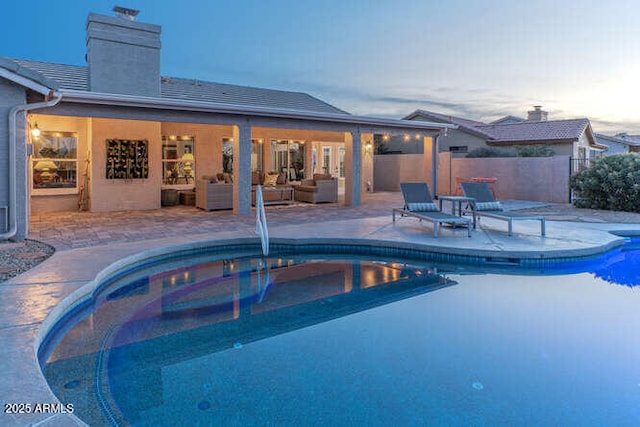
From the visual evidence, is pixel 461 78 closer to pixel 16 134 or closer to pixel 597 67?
pixel 597 67

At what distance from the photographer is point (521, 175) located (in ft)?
56.9

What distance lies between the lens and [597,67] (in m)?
18.1

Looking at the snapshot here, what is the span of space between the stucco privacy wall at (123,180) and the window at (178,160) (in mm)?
745

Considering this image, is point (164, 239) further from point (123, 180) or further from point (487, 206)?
point (487, 206)

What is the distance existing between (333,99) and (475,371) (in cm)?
2719

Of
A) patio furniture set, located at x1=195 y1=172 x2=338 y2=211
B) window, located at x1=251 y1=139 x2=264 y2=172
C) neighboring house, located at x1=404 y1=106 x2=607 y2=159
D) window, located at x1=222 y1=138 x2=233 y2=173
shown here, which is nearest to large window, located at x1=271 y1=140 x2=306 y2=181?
window, located at x1=251 y1=139 x2=264 y2=172

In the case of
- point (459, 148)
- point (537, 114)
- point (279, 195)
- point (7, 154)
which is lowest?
point (279, 195)

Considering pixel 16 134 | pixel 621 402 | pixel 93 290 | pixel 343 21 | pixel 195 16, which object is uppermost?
pixel 195 16

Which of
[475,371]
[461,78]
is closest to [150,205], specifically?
[475,371]

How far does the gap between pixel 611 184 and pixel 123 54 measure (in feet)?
47.6

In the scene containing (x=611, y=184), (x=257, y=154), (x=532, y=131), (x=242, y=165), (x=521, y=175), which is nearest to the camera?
(x=242, y=165)

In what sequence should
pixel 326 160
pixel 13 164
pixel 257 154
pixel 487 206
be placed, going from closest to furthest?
pixel 13 164 → pixel 487 206 → pixel 257 154 → pixel 326 160

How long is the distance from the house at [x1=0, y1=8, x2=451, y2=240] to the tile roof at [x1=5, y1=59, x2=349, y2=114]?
71 mm

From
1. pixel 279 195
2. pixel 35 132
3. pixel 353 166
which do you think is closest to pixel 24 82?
pixel 35 132
